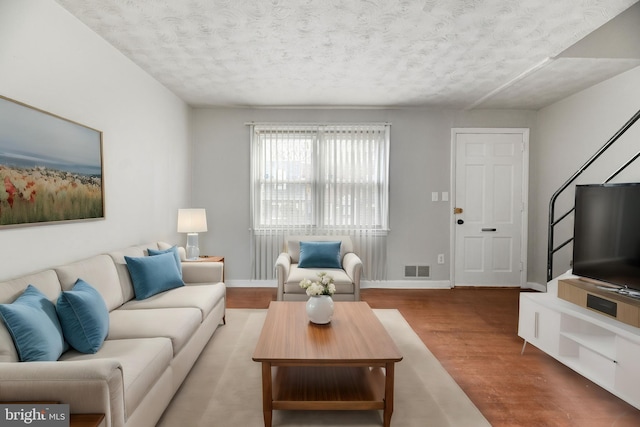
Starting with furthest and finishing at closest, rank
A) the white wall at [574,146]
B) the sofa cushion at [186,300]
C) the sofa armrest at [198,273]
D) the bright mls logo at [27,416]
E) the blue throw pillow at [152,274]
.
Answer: the white wall at [574,146] < the sofa armrest at [198,273] < the blue throw pillow at [152,274] < the sofa cushion at [186,300] < the bright mls logo at [27,416]

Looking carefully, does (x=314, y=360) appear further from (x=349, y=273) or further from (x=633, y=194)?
(x=633, y=194)

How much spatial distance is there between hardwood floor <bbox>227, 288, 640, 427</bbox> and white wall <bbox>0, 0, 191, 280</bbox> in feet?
5.24

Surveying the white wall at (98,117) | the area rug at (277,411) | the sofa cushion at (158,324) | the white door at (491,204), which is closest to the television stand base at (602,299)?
the area rug at (277,411)

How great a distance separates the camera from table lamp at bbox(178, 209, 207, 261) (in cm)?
382

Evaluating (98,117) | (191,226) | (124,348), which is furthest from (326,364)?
(191,226)

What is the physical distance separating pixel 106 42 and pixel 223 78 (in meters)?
1.08

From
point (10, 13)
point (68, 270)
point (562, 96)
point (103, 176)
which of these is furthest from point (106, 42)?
point (562, 96)

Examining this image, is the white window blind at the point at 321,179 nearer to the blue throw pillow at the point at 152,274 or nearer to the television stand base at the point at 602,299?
the blue throw pillow at the point at 152,274

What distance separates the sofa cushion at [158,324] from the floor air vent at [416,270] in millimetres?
3131

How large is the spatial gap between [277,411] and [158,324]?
2.98 ft

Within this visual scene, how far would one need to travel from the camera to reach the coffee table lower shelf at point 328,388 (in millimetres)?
1771

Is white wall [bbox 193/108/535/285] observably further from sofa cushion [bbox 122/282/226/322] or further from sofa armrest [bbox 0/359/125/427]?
sofa armrest [bbox 0/359/125/427]

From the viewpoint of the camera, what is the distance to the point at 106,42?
2.73 meters

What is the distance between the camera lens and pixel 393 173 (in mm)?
4699
